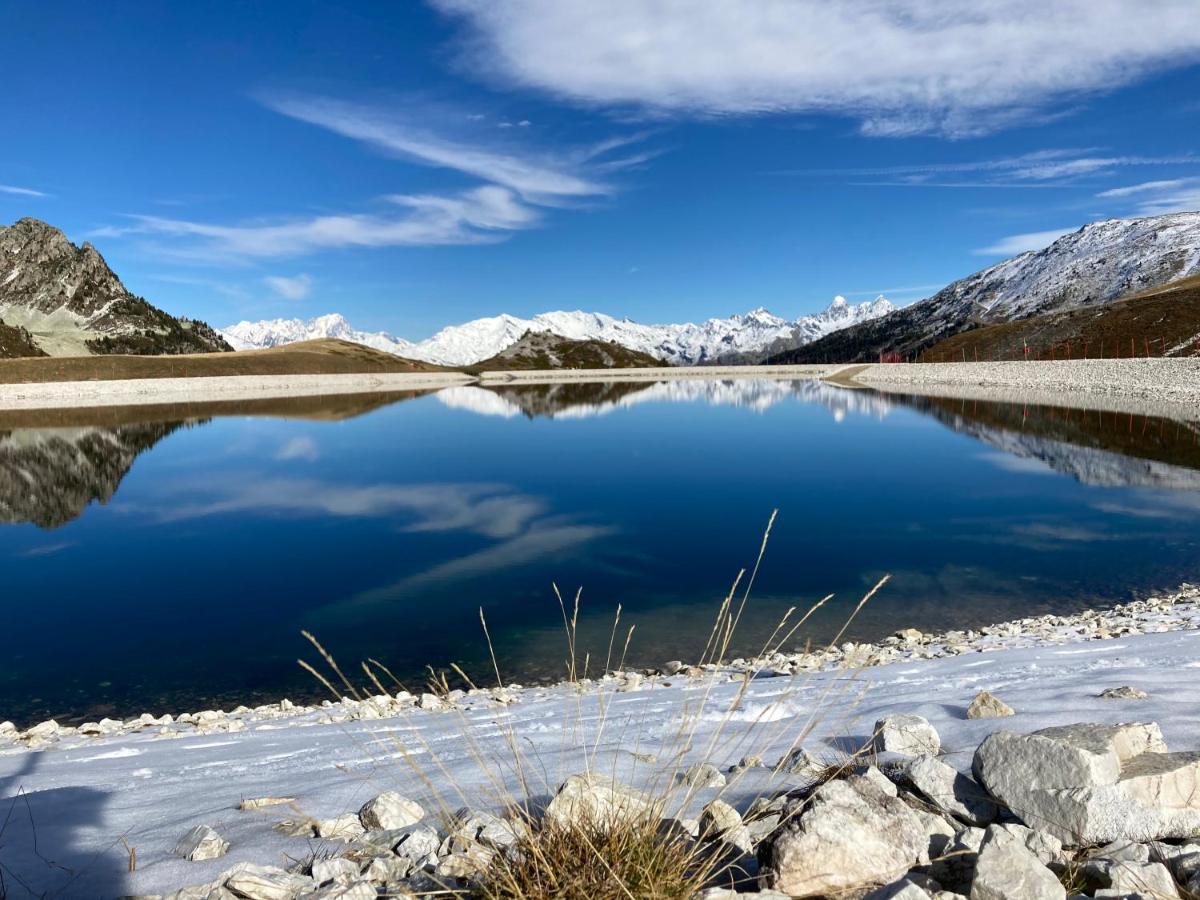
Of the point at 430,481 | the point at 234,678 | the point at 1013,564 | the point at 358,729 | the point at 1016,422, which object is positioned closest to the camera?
the point at 358,729

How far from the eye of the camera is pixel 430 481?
119 feet

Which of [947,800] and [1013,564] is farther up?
[947,800]

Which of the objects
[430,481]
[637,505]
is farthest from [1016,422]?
[430,481]

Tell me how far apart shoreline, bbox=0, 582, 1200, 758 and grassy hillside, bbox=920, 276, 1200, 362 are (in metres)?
119

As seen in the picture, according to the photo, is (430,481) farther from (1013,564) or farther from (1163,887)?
(1163,887)

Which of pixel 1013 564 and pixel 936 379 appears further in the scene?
pixel 936 379

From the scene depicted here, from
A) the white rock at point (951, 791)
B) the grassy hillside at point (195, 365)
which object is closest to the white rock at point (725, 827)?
the white rock at point (951, 791)

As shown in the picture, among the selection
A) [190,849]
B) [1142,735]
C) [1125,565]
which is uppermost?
[1142,735]

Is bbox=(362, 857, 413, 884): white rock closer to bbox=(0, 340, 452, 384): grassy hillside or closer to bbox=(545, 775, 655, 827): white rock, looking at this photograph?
bbox=(545, 775, 655, 827): white rock

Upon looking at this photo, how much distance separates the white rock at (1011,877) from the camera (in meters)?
3.54

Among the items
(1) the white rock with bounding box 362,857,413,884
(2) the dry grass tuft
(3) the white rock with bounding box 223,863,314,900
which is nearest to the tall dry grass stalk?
(2) the dry grass tuft

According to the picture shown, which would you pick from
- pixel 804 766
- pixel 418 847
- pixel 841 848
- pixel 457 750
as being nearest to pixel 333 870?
pixel 418 847

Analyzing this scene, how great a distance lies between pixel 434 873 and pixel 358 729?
201 inches

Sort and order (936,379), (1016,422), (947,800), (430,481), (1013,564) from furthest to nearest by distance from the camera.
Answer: (936,379), (1016,422), (430,481), (1013,564), (947,800)
